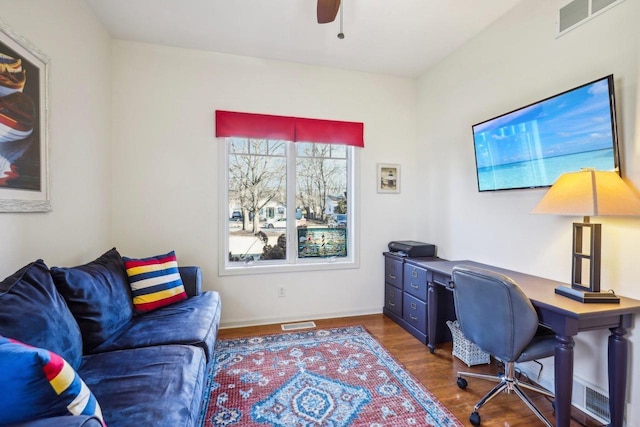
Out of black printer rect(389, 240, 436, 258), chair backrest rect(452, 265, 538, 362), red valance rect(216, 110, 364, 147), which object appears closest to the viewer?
chair backrest rect(452, 265, 538, 362)

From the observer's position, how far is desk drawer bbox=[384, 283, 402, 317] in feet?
10.4

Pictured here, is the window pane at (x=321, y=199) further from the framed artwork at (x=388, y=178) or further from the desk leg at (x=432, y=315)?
the desk leg at (x=432, y=315)

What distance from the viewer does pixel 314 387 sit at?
2.06 meters

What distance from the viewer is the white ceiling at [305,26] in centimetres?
233

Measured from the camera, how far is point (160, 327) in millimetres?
1895

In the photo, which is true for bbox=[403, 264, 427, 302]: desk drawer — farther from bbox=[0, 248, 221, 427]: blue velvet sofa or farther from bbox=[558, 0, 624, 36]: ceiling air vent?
bbox=[558, 0, 624, 36]: ceiling air vent

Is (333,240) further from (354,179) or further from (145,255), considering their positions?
(145,255)

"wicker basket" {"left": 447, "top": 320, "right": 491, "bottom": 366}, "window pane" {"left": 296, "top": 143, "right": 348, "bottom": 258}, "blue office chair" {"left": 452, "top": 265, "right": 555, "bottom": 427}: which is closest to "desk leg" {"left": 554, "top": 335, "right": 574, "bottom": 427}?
"blue office chair" {"left": 452, "top": 265, "right": 555, "bottom": 427}

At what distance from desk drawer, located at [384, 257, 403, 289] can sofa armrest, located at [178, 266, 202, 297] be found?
1.96 m

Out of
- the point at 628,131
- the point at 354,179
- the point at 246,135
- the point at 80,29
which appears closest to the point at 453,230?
the point at 354,179

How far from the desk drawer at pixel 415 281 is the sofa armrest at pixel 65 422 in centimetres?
247

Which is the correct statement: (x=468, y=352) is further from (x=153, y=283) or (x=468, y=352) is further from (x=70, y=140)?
(x=70, y=140)

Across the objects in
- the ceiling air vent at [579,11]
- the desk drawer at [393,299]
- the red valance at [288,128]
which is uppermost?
the ceiling air vent at [579,11]

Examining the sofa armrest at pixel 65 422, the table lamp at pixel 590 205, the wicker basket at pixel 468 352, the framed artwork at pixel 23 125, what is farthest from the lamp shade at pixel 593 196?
the framed artwork at pixel 23 125
